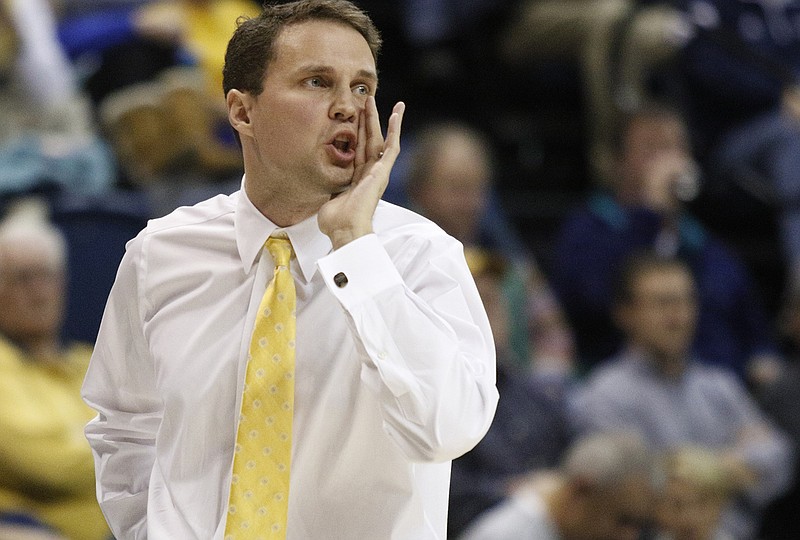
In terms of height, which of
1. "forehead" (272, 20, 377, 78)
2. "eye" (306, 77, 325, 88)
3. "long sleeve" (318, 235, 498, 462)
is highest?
"forehead" (272, 20, 377, 78)

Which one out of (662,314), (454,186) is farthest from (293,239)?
(662,314)

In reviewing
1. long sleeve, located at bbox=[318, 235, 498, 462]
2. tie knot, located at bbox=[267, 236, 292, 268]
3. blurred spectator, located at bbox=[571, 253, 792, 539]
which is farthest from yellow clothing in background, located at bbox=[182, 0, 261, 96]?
long sleeve, located at bbox=[318, 235, 498, 462]

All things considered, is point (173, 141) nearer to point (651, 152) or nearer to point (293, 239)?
point (651, 152)

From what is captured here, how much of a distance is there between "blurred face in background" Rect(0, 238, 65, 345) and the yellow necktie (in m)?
2.55

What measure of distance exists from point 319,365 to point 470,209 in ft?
11.1

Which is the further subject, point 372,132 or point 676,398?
point 676,398

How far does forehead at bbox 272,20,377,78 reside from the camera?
2.04m

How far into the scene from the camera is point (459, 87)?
6.86 meters

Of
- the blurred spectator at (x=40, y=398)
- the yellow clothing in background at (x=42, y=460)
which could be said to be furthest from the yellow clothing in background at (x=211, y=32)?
the yellow clothing in background at (x=42, y=460)

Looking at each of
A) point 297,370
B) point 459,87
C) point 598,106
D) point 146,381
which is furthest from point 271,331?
point 459,87

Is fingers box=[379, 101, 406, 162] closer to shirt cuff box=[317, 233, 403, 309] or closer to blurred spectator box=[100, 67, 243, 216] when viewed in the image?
shirt cuff box=[317, 233, 403, 309]

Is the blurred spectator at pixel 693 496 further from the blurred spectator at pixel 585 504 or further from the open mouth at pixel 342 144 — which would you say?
the open mouth at pixel 342 144

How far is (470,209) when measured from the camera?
17.7 ft

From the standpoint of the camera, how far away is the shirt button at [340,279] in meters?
1.93
